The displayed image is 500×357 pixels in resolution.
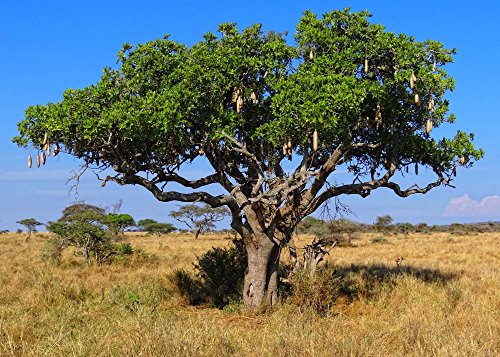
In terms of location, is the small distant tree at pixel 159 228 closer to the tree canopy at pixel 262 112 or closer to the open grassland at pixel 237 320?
the open grassland at pixel 237 320

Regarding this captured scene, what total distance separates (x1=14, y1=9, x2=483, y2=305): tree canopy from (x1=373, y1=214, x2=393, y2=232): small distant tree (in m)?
59.7

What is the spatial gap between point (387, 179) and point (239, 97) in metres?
4.43

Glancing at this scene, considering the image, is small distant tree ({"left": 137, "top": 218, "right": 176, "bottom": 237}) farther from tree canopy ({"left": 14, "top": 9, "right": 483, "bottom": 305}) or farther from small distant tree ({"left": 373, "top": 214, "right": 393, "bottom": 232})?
tree canopy ({"left": 14, "top": 9, "right": 483, "bottom": 305})

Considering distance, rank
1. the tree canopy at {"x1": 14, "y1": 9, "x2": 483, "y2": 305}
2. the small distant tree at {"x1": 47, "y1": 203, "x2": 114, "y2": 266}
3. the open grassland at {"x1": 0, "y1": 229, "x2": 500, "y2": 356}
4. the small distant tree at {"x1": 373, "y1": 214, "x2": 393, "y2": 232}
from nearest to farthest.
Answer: the open grassland at {"x1": 0, "y1": 229, "x2": 500, "y2": 356} → the tree canopy at {"x1": 14, "y1": 9, "x2": 483, "y2": 305} → the small distant tree at {"x1": 47, "y1": 203, "x2": 114, "y2": 266} → the small distant tree at {"x1": 373, "y1": 214, "x2": 393, "y2": 232}

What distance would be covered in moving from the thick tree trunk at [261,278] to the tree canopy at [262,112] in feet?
0.26

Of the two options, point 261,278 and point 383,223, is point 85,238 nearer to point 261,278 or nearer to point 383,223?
point 261,278

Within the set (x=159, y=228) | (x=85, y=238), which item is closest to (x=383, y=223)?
(x=159, y=228)

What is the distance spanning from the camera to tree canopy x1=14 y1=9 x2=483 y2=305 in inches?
431

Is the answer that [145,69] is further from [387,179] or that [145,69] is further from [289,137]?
[387,179]

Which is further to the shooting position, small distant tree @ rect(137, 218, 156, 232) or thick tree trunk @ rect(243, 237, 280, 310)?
small distant tree @ rect(137, 218, 156, 232)

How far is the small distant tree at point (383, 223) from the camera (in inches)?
2815

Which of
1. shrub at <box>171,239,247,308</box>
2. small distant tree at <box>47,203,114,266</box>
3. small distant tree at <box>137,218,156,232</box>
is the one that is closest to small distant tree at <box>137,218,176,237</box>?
small distant tree at <box>137,218,156,232</box>

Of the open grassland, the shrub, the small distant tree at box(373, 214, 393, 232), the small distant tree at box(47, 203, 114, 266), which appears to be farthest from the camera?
the small distant tree at box(373, 214, 393, 232)

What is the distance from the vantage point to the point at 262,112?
40.9ft
